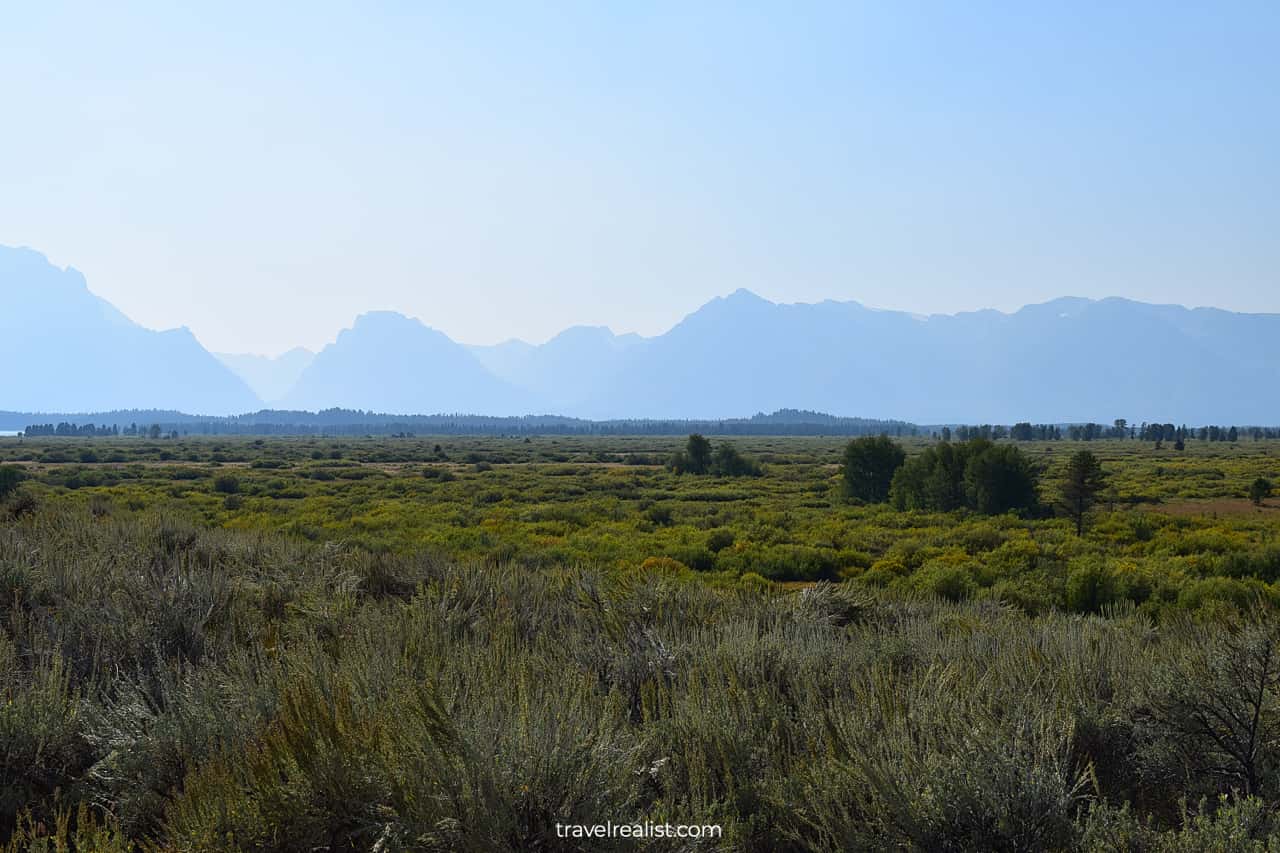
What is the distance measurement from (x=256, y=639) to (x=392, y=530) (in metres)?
19.3

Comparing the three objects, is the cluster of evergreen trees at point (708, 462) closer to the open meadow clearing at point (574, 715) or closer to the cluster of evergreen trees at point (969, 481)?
the cluster of evergreen trees at point (969, 481)

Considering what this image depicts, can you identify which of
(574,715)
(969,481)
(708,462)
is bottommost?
(708,462)

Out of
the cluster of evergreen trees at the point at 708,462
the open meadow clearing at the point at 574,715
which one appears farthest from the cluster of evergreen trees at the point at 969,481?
the open meadow clearing at the point at 574,715

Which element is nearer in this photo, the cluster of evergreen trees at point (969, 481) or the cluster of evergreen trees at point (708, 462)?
the cluster of evergreen trees at point (969, 481)

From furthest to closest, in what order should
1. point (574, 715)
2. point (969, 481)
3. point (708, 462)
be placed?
point (708, 462) → point (969, 481) → point (574, 715)

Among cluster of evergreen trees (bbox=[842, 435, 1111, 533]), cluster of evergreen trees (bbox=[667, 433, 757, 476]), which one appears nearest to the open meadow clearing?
cluster of evergreen trees (bbox=[842, 435, 1111, 533])

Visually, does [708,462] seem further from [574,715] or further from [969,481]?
[574,715]

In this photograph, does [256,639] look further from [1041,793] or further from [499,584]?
[1041,793]

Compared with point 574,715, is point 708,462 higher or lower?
lower

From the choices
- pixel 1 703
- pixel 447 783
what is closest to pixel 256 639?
pixel 1 703

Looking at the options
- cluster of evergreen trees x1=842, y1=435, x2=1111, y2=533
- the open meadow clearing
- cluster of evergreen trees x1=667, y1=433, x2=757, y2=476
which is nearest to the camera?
the open meadow clearing

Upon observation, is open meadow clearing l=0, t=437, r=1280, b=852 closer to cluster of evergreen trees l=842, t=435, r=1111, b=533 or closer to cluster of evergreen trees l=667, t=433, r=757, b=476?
cluster of evergreen trees l=842, t=435, r=1111, b=533

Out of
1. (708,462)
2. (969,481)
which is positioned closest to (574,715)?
(969,481)

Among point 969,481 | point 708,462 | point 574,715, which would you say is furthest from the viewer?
point 708,462
